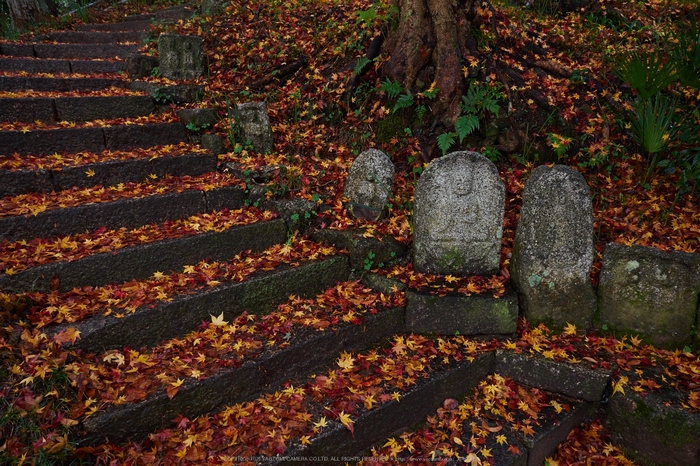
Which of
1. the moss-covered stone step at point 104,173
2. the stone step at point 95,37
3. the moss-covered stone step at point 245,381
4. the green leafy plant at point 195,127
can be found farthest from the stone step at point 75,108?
the moss-covered stone step at point 245,381

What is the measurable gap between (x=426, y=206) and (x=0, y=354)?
2846 mm

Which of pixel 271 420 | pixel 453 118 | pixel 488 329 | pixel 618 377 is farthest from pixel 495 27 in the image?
pixel 271 420

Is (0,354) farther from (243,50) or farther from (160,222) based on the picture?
(243,50)

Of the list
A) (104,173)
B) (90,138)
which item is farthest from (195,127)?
(104,173)

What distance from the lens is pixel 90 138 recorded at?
153 inches

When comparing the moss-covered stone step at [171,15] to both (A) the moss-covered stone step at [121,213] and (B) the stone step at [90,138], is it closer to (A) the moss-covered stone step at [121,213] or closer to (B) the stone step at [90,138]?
(B) the stone step at [90,138]

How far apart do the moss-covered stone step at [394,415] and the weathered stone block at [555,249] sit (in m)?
0.62

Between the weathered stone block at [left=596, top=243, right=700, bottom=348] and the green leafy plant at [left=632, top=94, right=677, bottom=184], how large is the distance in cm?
156

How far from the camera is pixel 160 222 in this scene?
3436 millimetres

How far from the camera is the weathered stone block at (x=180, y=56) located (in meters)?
5.03

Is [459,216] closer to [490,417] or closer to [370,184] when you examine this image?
[370,184]

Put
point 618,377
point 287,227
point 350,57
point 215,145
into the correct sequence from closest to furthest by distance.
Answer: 1. point 618,377
2. point 287,227
3. point 215,145
4. point 350,57

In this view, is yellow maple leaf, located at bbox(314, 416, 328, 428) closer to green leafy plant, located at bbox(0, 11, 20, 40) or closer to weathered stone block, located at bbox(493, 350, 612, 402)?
weathered stone block, located at bbox(493, 350, 612, 402)

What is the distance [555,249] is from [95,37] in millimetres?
7623
